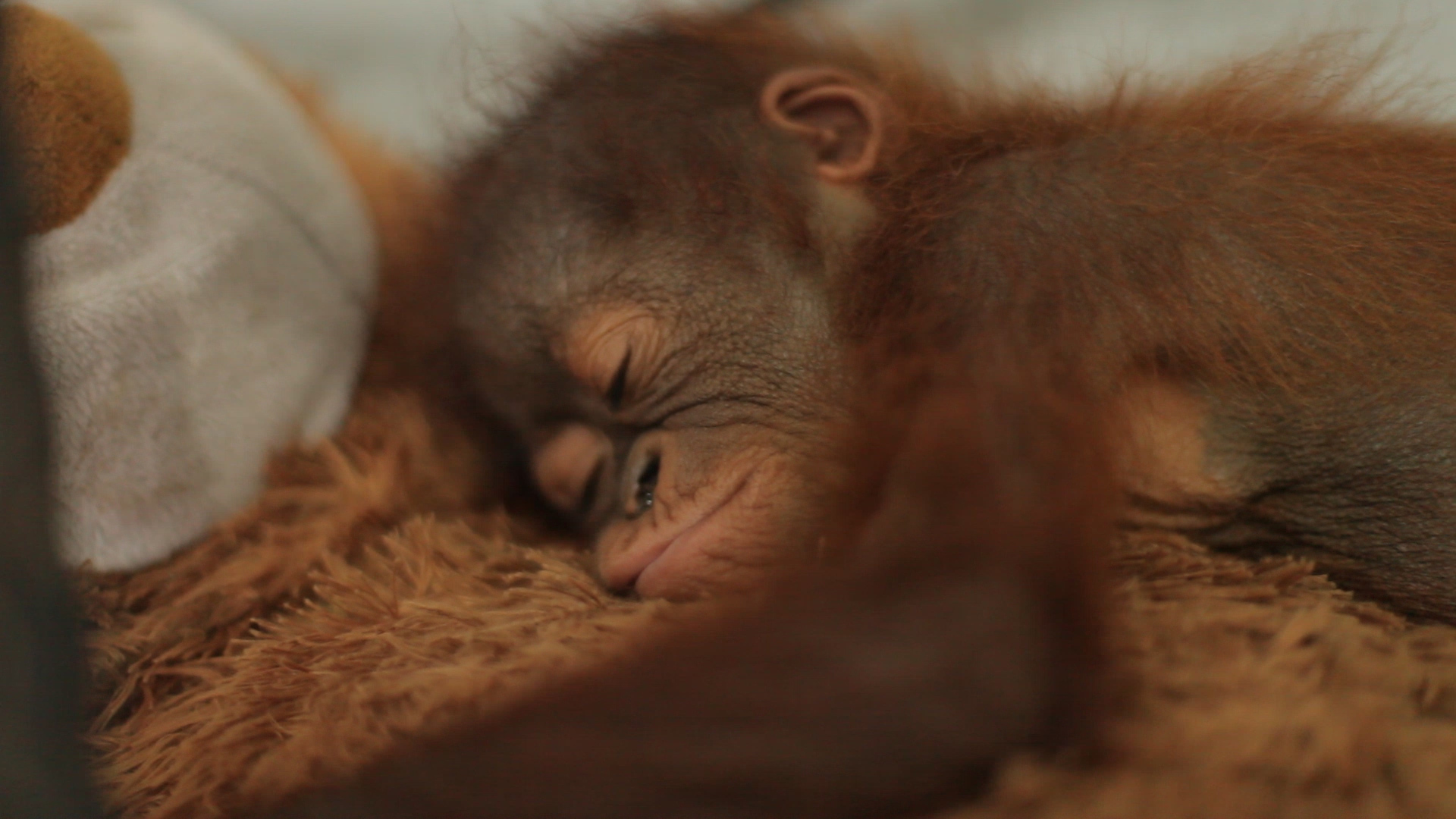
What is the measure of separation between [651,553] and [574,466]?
0.23 m

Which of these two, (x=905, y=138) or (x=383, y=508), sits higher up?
(x=905, y=138)

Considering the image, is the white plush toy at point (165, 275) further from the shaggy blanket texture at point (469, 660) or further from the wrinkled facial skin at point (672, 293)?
the wrinkled facial skin at point (672, 293)

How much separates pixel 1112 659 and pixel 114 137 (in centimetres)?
104

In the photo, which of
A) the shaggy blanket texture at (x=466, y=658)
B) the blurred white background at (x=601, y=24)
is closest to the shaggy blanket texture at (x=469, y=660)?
the shaggy blanket texture at (x=466, y=658)

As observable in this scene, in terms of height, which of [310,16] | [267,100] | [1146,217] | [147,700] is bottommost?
[147,700]

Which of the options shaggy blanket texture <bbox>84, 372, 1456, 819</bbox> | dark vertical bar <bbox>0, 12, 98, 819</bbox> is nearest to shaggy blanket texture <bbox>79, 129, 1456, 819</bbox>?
shaggy blanket texture <bbox>84, 372, 1456, 819</bbox>

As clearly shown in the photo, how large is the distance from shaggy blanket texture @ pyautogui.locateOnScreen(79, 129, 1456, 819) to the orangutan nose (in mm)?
76

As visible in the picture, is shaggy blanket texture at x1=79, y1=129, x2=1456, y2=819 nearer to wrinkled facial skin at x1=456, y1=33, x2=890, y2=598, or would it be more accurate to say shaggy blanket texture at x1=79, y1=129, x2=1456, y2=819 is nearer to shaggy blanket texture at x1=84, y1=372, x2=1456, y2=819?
shaggy blanket texture at x1=84, y1=372, x2=1456, y2=819

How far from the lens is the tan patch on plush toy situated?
969mm

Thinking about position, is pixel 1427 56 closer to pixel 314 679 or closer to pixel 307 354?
pixel 307 354

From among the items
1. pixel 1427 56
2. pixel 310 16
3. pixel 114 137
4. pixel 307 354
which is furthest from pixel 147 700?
pixel 1427 56

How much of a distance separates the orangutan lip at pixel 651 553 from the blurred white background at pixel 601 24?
67 centimetres

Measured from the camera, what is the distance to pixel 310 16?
2291mm

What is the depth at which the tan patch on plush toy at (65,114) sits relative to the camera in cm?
97
